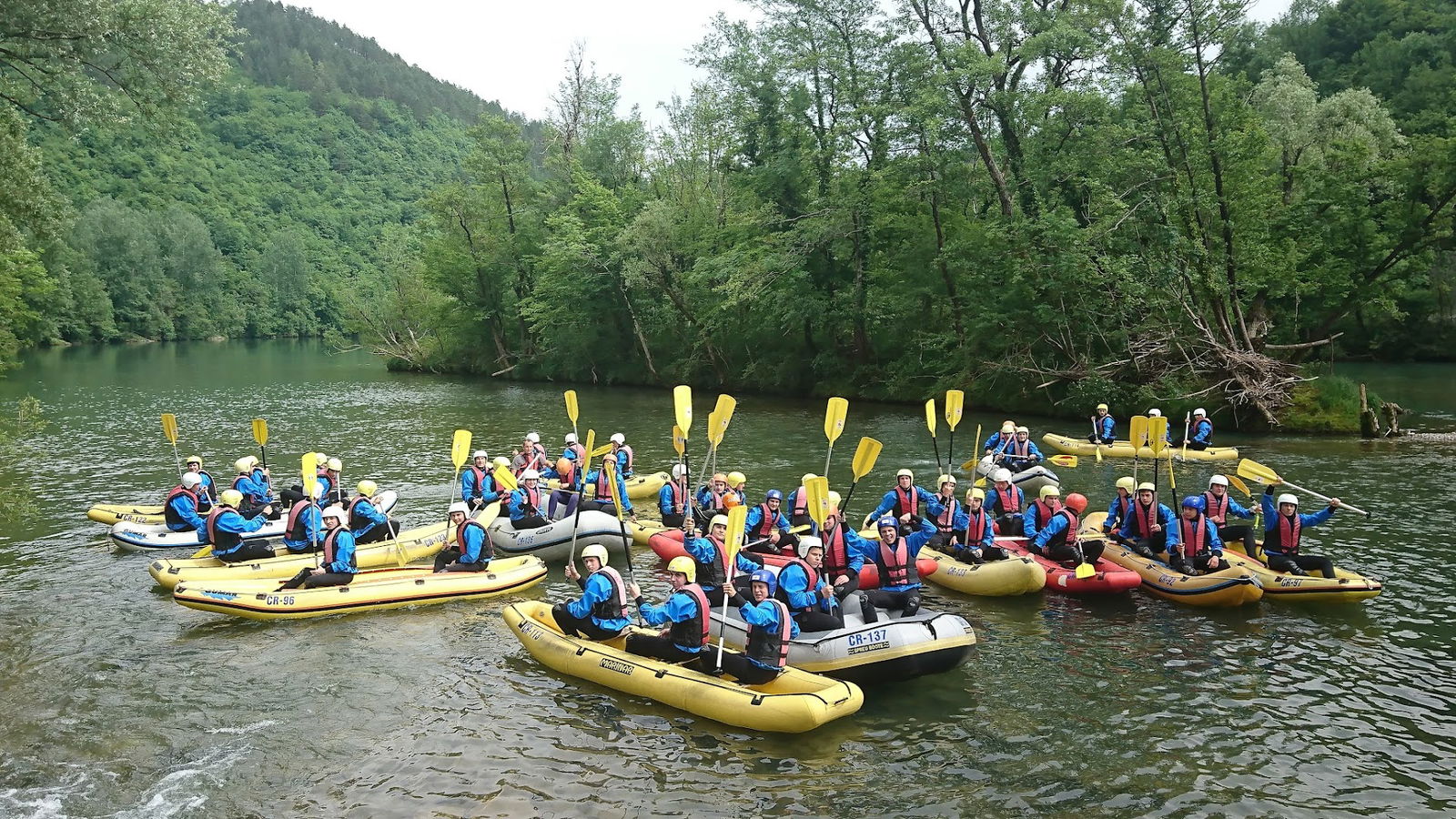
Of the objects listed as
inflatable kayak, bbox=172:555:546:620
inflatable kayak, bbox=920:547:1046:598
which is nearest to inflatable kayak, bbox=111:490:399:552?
inflatable kayak, bbox=172:555:546:620

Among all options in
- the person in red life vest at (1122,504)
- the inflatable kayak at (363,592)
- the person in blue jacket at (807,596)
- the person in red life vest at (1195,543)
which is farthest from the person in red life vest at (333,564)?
the person in red life vest at (1195,543)

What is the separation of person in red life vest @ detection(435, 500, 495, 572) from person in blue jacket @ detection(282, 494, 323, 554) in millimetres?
1970

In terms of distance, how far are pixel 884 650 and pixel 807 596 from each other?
3.08ft

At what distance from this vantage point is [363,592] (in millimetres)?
12250

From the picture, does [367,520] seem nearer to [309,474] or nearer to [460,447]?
[309,474]

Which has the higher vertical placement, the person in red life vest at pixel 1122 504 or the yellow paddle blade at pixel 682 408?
the yellow paddle blade at pixel 682 408

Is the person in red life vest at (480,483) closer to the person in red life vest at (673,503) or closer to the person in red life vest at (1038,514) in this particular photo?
the person in red life vest at (673,503)

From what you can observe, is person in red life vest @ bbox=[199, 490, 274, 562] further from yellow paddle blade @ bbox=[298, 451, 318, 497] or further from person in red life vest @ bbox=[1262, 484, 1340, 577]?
person in red life vest @ bbox=[1262, 484, 1340, 577]

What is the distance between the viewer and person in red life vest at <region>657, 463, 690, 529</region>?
52.0 feet

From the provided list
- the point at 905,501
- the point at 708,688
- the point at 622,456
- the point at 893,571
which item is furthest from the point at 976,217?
the point at 708,688

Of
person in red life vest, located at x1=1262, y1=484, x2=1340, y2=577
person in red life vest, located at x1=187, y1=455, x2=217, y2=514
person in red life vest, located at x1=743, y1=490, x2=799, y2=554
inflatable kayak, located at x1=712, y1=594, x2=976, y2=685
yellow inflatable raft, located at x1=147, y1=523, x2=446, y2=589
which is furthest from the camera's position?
person in red life vest, located at x1=187, y1=455, x2=217, y2=514

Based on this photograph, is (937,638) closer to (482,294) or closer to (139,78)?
(139,78)

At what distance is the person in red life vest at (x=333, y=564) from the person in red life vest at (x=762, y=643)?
573cm

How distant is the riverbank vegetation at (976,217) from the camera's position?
27.3 meters
